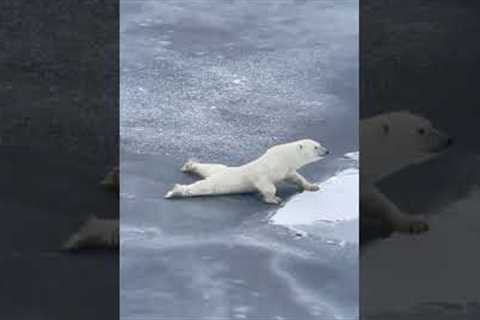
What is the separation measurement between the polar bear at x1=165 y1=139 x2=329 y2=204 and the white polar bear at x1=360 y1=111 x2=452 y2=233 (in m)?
0.13

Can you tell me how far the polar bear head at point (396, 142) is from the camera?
15.2 ft

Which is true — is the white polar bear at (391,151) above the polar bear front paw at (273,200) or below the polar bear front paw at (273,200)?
above

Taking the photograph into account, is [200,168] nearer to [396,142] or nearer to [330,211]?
[330,211]

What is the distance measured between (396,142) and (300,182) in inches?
12.0

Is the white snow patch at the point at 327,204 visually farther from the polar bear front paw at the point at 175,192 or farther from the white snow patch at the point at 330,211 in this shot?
the polar bear front paw at the point at 175,192

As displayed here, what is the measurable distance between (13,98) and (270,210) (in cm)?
80

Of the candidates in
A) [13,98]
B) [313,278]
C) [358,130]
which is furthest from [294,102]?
[13,98]

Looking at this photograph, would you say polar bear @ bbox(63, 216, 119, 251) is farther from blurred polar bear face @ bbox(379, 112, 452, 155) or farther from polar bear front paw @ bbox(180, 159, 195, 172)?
blurred polar bear face @ bbox(379, 112, 452, 155)

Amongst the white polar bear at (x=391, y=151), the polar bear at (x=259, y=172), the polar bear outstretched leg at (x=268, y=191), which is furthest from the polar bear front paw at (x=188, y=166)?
the white polar bear at (x=391, y=151)

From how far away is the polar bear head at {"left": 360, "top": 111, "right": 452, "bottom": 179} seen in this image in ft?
15.2

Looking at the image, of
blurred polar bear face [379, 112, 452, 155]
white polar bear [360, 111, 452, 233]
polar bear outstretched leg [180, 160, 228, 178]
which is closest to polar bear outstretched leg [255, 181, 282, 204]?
polar bear outstretched leg [180, 160, 228, 178]

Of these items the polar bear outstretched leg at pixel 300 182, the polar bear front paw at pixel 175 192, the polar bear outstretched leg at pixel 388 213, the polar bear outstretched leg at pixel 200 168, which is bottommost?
the polar bear outstretched leg at pixel 388 213

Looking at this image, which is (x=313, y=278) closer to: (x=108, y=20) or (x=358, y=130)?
(x=358, y=130)

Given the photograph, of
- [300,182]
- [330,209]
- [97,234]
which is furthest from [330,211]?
[97,234]
